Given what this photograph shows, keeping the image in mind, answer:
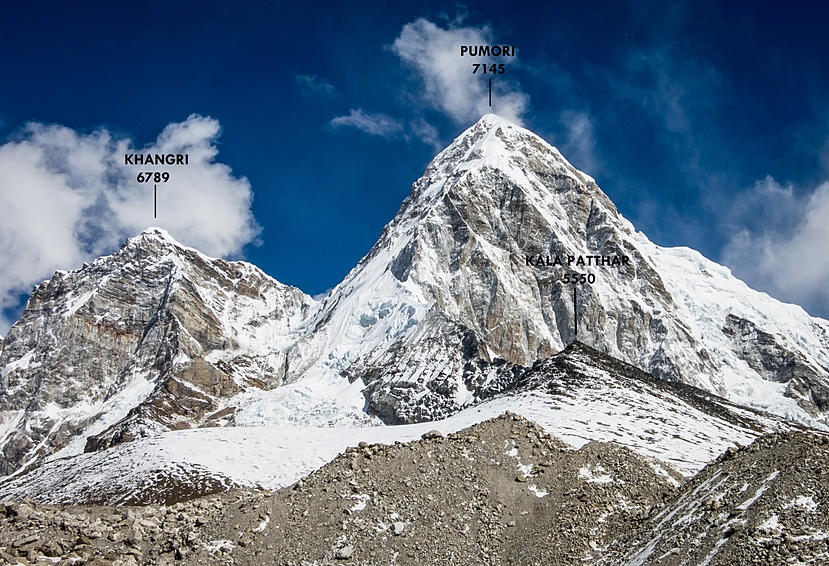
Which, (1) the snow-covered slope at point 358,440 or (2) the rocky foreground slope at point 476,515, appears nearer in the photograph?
(2) the rocky foreground slope at point 476,515

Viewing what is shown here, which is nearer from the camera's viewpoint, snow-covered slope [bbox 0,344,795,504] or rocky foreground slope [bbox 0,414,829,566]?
rocky foreground slope [bbox 0,414,829,566]

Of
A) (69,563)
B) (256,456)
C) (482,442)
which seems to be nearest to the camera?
(69,563)

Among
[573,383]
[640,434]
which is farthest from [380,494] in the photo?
[573,383]

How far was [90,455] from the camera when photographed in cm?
7119

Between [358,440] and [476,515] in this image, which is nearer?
[476,515]

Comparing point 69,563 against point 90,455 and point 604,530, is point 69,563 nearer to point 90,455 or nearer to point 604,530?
point 604,530

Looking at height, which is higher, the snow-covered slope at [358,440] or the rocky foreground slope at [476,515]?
the snow-covered slope at [358,440]

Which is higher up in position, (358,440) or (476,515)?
(358,440)

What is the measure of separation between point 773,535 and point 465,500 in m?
15.1

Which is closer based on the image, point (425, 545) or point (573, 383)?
point (425, 545)

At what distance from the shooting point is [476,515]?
1441 inches

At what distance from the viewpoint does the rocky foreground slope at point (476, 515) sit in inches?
1128

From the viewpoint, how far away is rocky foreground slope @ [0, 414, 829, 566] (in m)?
28.6

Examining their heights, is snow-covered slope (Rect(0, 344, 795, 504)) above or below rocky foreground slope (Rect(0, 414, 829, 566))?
above
